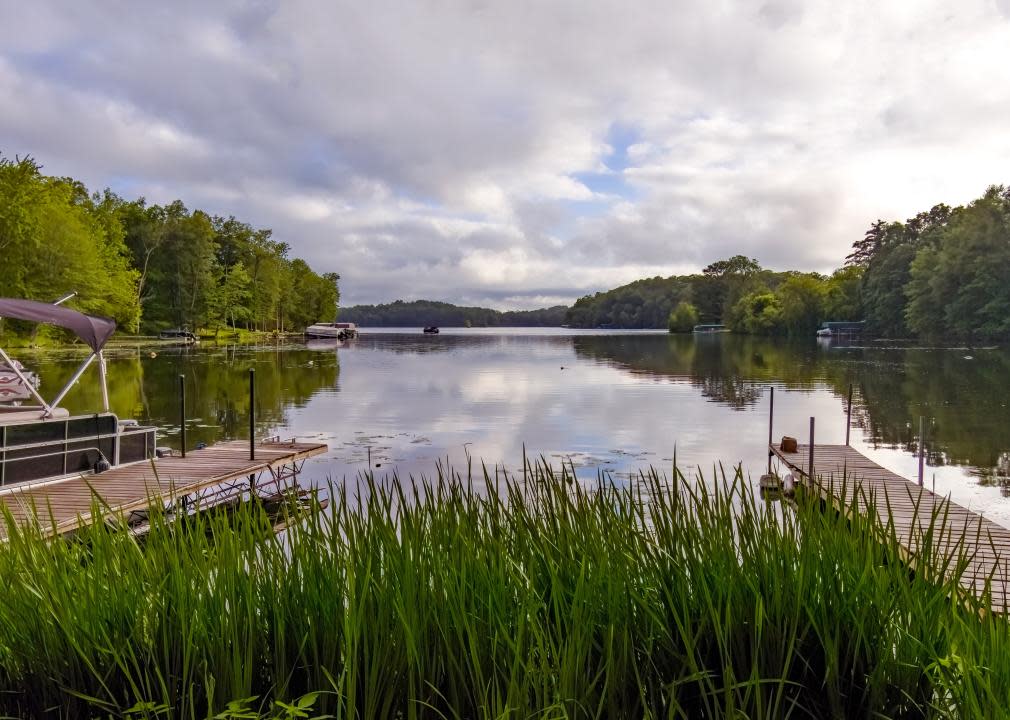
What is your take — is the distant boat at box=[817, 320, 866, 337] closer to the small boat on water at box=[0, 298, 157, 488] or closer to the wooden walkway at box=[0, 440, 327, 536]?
the wooden walkway at box=[0, 440, 327, 536]

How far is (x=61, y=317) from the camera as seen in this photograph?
14750 mm

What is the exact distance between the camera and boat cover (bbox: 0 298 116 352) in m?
14.3

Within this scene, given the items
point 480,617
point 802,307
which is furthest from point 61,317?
point 802,307

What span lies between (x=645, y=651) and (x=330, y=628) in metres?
1.45

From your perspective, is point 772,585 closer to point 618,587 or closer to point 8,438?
point 618,587

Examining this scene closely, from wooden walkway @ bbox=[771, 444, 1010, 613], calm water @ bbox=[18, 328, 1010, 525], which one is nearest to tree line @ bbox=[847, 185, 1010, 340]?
calm water @ bbox=[18, 328, 1010, 525]

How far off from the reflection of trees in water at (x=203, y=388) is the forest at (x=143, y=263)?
8.53 meters

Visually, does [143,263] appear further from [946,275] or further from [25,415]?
[946,275]

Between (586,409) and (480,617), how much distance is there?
29.7m

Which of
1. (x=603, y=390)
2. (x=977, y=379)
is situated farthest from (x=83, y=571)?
(x=977, y=379)

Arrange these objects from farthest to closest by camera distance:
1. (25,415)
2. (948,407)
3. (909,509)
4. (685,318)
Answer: (685,318) < (948,407) < (25,415) < (909,509)

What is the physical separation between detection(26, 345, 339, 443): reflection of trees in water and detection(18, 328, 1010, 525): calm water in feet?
0.43

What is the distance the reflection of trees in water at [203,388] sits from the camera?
2869 cm

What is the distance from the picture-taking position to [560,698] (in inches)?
115
